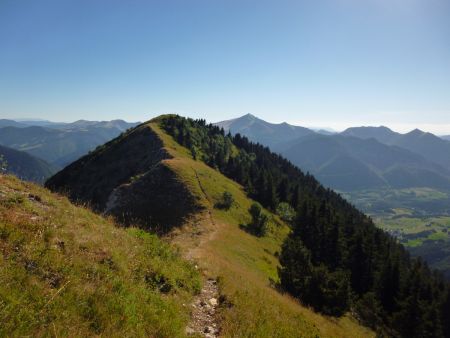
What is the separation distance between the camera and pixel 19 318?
6.45 metres

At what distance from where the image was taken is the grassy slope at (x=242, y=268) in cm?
1220

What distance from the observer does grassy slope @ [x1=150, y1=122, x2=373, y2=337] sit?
12202 mm

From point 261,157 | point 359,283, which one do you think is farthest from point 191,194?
point 261,157

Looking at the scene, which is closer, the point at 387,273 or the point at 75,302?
the point at 75,302

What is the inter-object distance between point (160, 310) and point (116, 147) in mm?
97649

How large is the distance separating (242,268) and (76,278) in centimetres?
2201

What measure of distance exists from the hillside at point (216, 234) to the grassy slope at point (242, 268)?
0.12 ft

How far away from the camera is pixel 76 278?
8602mm

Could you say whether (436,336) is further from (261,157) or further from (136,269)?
(261,157)

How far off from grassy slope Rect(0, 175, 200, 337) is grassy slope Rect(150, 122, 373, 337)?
2401mm

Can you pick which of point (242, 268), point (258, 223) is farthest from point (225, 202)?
point (242, 268)

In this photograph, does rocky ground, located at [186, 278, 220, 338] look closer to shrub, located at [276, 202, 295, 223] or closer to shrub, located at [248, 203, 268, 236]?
shrub, located at [248, 203, 268, 236]

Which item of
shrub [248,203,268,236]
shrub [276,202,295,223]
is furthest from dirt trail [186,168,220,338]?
shrub [276,202,295,223]

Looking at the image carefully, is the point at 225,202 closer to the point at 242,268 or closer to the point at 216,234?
the point at 216,234
